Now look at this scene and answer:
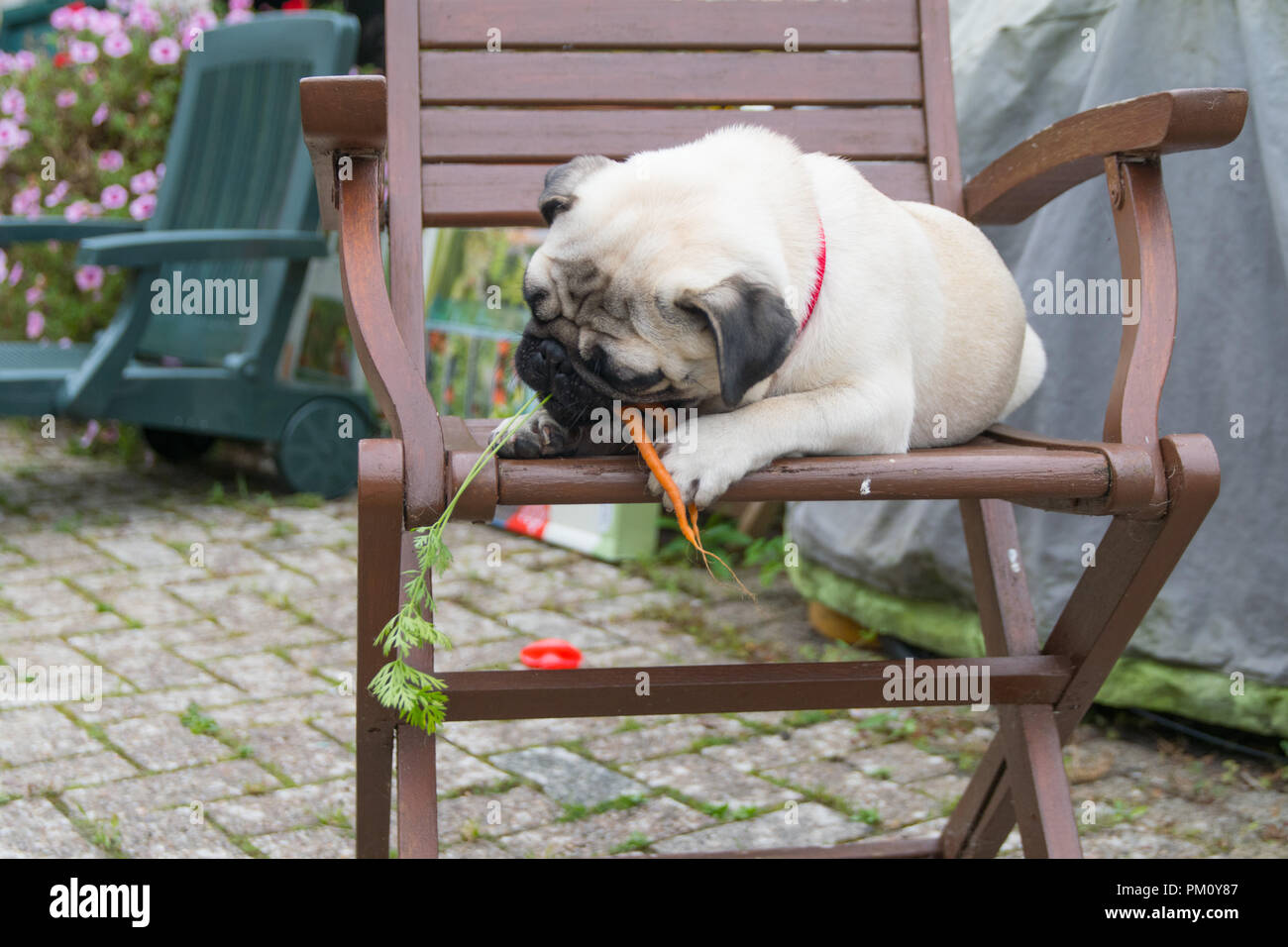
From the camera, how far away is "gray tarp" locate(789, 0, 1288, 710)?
2.85m

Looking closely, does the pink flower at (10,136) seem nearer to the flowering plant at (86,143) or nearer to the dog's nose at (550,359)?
the flowering plant at (86,143)

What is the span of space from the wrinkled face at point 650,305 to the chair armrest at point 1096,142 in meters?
0.62

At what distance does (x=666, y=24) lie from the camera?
2.58 meters

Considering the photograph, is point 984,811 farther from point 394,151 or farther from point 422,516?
point 394,151

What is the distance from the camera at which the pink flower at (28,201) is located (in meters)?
5.70

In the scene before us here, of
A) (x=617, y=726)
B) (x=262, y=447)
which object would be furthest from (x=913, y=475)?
(x=262, y=447)

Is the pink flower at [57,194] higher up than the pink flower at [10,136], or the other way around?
the pink flower at [10,136]

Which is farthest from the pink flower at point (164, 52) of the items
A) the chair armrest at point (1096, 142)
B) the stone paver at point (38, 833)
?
the chair armrest at point (1096, 142)

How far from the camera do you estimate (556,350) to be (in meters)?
1.90

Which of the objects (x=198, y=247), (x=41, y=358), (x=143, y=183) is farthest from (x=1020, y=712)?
(x=143, y=183)

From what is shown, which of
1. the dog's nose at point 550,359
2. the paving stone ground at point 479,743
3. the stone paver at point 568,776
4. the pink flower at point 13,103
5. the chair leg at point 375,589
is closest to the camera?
the chair leg at point 375,589

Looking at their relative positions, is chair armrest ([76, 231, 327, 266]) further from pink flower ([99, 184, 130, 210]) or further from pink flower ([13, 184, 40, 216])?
pink flower ([13, 184, 40, 216])

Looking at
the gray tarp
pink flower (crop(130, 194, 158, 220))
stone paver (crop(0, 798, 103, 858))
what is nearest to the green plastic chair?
pink flower (crop(130, 194, 158, 220))
